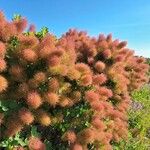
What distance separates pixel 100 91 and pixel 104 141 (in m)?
0.67

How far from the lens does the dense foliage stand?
217 inches

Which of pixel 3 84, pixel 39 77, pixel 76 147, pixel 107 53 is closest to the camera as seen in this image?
pixel 3 84

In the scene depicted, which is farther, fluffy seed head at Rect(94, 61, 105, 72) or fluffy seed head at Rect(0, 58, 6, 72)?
fluffy seed head at Rect(94, 61, 105, 72)

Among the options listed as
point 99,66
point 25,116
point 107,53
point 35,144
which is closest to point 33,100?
point 25,116

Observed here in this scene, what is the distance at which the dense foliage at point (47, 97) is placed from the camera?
18.1 feet

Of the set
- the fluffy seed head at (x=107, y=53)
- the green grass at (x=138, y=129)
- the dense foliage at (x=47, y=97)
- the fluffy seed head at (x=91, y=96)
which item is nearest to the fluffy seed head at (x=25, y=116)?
the dense foliage at (x=47, y=97)

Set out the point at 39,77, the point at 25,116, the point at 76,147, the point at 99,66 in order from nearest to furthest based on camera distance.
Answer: the point at 25,116 < the point at 39,77 < the point at 76,147 < the point at 99,66

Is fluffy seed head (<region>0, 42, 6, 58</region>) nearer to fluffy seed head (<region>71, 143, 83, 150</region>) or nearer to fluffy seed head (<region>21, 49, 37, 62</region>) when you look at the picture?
fluffy seed head (<region>21, 49, 37, 62</region>)

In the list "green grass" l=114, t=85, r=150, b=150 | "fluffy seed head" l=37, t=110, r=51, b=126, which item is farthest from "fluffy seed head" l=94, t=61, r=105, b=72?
"fluffy seed head" l=37, t=110, r=51, b=126

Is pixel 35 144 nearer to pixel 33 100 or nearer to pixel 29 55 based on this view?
pixel 33 100

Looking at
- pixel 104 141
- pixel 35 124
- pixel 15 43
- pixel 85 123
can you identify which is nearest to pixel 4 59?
pixel 15 43

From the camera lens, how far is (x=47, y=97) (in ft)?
18.6

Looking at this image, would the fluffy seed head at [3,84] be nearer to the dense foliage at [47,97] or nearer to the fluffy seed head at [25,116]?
the dense foliage at [47,97]

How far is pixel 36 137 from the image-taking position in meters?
5.72
